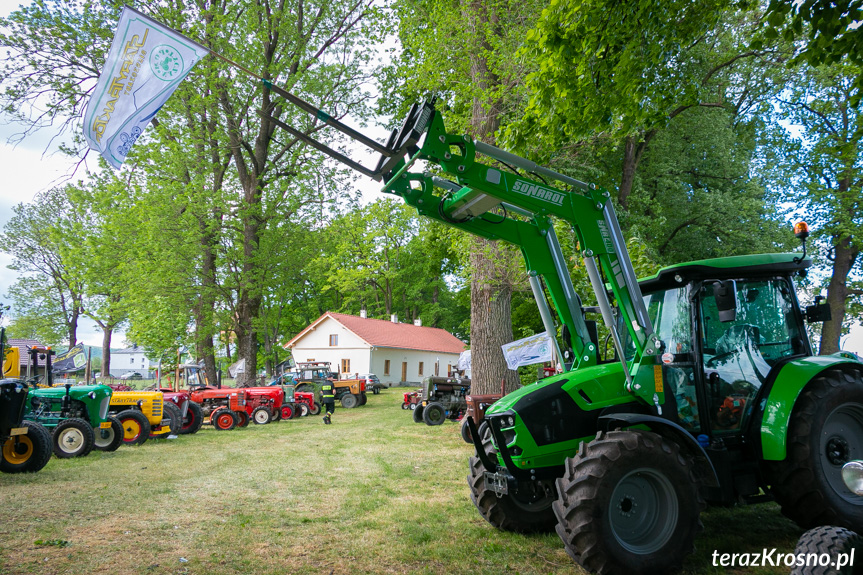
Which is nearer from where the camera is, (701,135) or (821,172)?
(701,135)

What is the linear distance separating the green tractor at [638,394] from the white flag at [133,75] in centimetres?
178

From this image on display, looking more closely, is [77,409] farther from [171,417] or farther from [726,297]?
[726,297]

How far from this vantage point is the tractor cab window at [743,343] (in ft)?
17.1

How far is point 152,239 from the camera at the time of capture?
23.4 metres

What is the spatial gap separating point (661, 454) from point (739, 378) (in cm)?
160

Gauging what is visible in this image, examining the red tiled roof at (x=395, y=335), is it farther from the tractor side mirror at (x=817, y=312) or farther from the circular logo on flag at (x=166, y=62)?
the tractor side mirror at (x=817, y=312)

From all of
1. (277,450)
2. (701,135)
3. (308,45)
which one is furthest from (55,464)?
(701,135)

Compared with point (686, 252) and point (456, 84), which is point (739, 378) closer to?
point (456, 84)

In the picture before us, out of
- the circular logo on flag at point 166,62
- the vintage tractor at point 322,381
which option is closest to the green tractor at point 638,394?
the circular logo on flag at point 166,62

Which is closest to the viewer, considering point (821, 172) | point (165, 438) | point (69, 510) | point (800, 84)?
point (69, 510)

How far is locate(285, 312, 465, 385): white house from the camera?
42.5m

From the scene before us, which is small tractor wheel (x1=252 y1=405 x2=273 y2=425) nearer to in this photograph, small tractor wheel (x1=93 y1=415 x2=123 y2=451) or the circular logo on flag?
small tractor wheel (x1=93 y1=415 x2=123 y2=451)

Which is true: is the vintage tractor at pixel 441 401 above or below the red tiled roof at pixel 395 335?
below

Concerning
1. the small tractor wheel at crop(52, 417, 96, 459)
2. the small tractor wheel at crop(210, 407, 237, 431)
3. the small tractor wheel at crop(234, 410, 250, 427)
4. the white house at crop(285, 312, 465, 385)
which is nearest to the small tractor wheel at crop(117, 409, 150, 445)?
the small tractor wheel at crop(52, 417, 96, 459)
